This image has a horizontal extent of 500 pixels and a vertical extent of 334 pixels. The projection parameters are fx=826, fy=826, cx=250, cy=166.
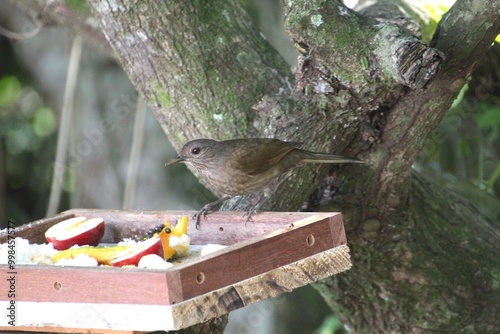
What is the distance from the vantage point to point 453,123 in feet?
18.7

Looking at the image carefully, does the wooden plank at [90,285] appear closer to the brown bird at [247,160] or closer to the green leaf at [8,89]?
the brown bird at [247,160]

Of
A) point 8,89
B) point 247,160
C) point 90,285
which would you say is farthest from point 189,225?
point 8,89

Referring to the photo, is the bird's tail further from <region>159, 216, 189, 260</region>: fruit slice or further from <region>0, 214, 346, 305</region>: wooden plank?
<region>0, 214, 346, 305</region>: wooden plank

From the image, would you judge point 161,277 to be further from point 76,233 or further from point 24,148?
point 24,148

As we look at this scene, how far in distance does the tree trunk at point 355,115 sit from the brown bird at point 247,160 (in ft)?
0.26

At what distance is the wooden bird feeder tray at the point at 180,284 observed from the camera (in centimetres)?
223

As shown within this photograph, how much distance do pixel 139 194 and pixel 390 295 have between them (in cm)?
296

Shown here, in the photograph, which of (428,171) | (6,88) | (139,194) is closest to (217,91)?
(428,171)

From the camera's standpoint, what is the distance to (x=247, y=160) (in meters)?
3.67

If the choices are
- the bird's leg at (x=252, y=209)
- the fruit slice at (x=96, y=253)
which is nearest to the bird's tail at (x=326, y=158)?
the bird's leg at (x=252, y=209)

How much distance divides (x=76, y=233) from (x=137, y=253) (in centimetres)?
58

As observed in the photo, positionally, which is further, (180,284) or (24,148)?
(24,148)

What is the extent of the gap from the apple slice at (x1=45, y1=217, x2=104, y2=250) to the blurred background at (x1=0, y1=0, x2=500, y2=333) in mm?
2303

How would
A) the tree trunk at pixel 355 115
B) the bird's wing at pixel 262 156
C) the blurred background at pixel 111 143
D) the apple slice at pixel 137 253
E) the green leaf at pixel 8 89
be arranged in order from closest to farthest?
the apple slice at pixel 137 253 → the tree trunk at pixel 355 115 → the bird's wing at pixel 262 156 → the blurred background at pixel 111 143 → the green leaf at pixel 8 89
